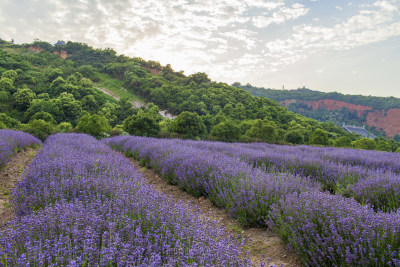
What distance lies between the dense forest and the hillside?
2717 inches

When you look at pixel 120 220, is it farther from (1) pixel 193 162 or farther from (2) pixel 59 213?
(1) pixel 193 162

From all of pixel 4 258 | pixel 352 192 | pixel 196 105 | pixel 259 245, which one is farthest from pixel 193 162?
pixel 196 105

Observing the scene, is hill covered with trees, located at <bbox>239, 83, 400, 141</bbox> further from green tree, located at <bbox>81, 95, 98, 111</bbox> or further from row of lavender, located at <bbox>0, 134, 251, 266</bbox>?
row of lavender, located at <bbox>0, 134, 251, 266</bbox>

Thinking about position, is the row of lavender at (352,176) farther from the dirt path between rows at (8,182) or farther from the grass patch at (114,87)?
the grass patch at (114,87)

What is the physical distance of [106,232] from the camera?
4.57ft

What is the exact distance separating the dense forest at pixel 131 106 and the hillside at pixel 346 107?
6900 cm

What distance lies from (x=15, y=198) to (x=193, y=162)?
2651 millimetres

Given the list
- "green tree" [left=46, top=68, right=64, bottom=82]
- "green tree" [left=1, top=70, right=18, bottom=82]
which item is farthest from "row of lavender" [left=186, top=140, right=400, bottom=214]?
"green tree" [left=46, top=68, right=64, bottom=82]

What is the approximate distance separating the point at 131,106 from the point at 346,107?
376 feet

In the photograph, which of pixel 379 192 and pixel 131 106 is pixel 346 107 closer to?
pixel 131 106

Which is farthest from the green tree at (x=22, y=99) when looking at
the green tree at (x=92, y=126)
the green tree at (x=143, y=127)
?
the green tree at (x=143, y=127)

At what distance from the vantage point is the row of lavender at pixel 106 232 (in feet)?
4.05

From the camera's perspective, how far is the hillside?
106600 millimetres

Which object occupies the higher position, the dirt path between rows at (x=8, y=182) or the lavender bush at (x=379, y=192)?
the lavender bush at (x=379, y=192)
